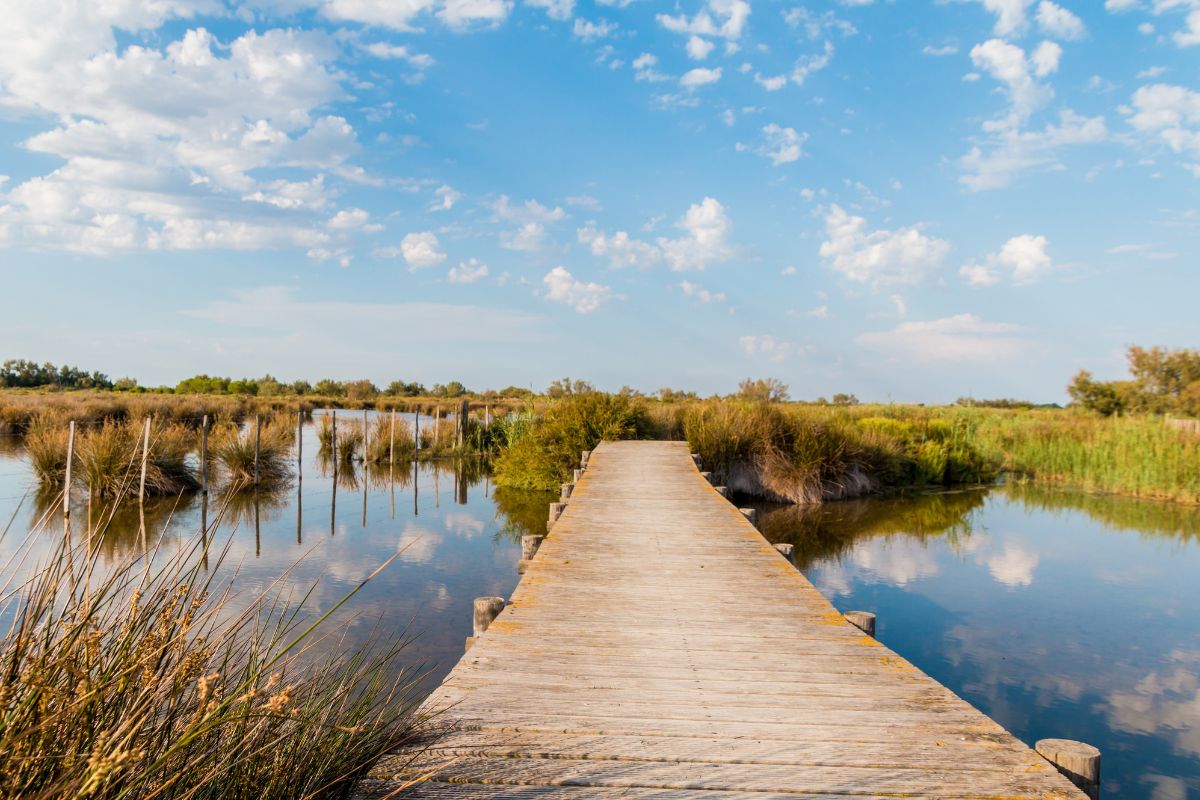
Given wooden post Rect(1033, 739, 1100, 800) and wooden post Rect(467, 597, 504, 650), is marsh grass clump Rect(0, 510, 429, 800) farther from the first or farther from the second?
wooden post Rect(1033, 739, 1100, 800)

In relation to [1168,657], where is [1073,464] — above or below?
above

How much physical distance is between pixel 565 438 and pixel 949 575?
7.80 metres

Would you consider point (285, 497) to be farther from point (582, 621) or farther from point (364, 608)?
point (582, 621)

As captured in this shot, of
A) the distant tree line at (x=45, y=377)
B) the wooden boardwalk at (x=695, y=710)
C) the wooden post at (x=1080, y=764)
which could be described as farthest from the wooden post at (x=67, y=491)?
the distant tree line at (x=45, y=377)

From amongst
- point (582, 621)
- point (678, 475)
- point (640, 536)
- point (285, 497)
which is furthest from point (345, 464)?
point (582, 621)

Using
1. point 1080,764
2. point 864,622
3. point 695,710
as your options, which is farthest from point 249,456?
point 1080,764

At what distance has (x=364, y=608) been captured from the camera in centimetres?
664

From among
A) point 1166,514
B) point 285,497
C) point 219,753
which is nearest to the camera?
point 219,753

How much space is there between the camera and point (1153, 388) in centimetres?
2448

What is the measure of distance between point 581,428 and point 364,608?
8.06 metres

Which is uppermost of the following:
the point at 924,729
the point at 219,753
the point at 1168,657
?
the point at 219,753

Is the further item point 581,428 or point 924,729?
point 581,428

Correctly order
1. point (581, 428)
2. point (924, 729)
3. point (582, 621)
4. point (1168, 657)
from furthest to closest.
Answer: point (581, 428) < point (1168, 657) < point (582, 621) < point (924, 729)

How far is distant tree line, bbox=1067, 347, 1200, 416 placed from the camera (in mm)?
23344
